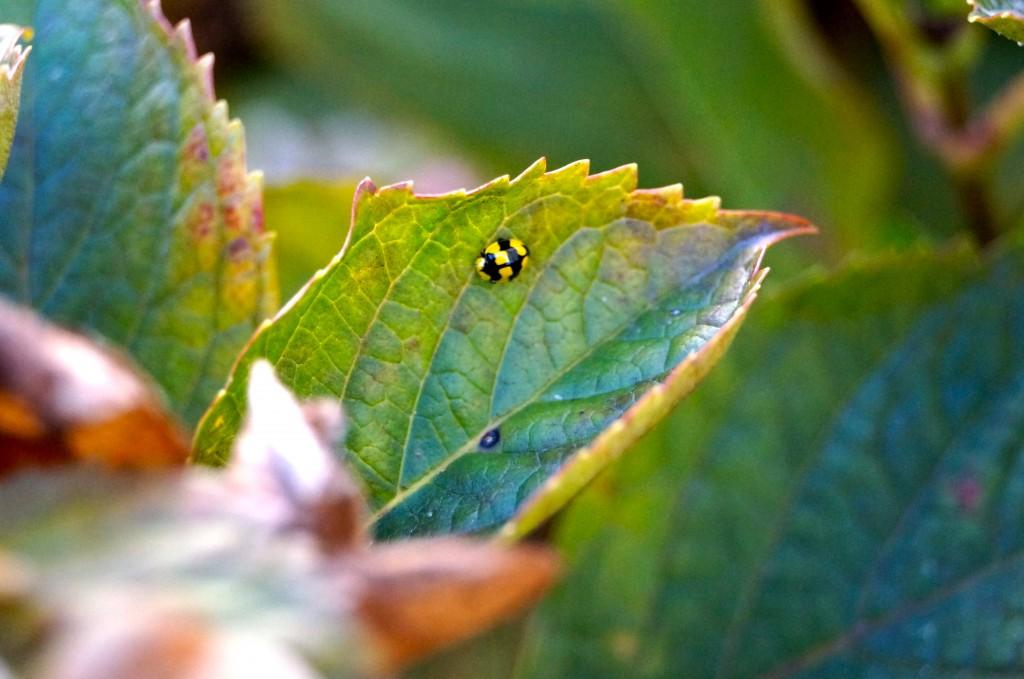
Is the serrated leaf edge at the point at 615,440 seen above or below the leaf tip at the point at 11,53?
below

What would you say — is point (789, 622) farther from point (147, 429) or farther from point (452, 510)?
point (147, 429)

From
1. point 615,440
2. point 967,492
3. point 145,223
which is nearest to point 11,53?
point 145,223

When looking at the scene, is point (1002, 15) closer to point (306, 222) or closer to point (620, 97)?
point (306, 222)

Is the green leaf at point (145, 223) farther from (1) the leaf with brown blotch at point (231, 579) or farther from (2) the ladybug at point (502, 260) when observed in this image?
(1) the leaf with brown blotch at point (231, 579)

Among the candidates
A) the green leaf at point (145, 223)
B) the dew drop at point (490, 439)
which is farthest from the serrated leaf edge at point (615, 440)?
the green leaf at point (145, 223)

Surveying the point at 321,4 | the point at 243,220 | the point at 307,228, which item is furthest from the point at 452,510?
the point at 321,4
